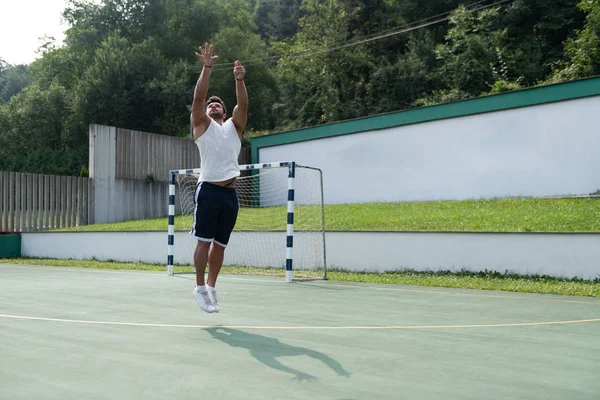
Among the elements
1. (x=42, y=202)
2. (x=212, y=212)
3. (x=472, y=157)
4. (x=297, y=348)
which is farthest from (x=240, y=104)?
(x=42, y=202)

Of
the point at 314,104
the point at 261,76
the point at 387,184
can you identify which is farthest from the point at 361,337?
the point at 261,76

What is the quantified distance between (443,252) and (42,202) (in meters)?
13.6

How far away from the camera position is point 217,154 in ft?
17.8

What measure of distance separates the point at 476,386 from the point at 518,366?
569 mm

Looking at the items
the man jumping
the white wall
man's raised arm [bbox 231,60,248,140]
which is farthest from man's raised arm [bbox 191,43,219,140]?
the white wall

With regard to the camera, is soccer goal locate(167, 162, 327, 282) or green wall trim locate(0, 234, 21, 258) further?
green wall trim locate(0, 234, 21, 258)

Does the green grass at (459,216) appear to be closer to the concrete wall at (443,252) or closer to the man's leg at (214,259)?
the concrete wall at (443,252)

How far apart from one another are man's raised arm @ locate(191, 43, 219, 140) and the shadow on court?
5.88 feet

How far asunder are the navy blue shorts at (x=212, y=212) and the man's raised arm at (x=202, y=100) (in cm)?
51

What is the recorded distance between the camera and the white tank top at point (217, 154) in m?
5.38

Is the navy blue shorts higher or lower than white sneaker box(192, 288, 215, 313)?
higher

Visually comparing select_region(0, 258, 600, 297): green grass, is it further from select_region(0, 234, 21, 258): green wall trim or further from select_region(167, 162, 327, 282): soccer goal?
select_region(0, 234, 21, 258): green wall trim

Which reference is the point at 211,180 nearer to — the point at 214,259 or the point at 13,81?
the point at 214,259

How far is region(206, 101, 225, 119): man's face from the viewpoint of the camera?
224 inches
